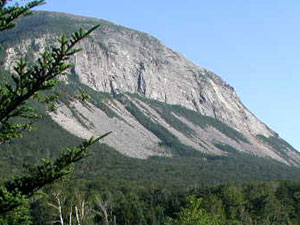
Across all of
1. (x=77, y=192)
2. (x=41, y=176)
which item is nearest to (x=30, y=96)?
(x=41, y=176)

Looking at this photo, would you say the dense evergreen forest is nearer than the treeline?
Yes

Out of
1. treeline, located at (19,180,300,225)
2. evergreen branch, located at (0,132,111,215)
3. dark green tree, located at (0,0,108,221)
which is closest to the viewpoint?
dark green tree, located at (0,0,108,221)

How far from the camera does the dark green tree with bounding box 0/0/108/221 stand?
11.5 m

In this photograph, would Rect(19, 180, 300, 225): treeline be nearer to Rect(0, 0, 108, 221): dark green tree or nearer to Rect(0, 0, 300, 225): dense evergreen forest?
Rect(0, 0, 300, 225): dense evergreen forest

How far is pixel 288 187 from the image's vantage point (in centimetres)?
11700

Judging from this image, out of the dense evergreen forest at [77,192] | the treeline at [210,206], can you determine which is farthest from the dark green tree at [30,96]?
the treeline at [210,206]

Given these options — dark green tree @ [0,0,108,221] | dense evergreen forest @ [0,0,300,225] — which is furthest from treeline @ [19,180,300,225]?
dark green tree @ [0,0,108,221]

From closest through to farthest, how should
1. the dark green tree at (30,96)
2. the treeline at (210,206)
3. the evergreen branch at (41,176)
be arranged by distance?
the dark green tree at (30,96), the evergreen branch at (41,176), the treeline at (210,206)

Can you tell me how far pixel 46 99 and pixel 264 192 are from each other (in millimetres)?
99715

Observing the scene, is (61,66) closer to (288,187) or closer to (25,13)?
(25,13)

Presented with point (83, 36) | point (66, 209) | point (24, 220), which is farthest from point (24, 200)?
point (66, 209)

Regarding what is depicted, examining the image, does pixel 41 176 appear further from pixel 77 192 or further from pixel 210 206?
pixel 210 206

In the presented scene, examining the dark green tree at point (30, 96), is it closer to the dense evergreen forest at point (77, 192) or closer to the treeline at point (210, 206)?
the dense evergreen forest at point (77, 192)

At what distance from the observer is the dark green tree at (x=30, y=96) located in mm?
11547
